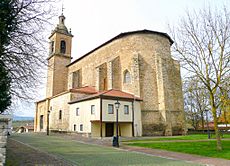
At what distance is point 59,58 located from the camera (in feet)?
148

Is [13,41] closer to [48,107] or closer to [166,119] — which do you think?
[166,119]

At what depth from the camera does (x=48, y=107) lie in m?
38.2

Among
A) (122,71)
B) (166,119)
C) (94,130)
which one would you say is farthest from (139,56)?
(94,130)

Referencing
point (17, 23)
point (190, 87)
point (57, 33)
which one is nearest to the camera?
point (17, 23)

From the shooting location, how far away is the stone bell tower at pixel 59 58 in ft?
145

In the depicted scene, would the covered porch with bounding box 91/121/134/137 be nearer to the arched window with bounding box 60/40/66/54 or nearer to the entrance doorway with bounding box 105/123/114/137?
the entrance doorway with bounding box 105/123/114/137

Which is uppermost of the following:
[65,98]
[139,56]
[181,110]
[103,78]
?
[139,56]

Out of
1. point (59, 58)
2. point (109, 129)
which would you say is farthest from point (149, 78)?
point (59, 58)

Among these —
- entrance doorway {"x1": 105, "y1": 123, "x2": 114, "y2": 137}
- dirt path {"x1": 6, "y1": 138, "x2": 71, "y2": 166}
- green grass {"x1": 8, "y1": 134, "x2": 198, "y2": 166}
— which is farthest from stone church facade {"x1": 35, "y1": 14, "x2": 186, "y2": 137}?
dirt path {"x1": 6, "y1": 138, "x2": 71, "y2": 166}

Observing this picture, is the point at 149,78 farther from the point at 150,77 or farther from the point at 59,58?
the point at 59,58

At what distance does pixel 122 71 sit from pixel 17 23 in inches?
949

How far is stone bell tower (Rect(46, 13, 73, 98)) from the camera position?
145ft

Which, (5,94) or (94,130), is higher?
(5,94)

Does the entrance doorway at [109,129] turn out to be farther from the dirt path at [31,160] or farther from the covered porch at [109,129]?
the dirt path at [31,160]
